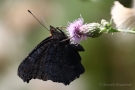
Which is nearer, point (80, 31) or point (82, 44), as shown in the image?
point (80, 31)

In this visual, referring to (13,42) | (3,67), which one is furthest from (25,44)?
(3,67)

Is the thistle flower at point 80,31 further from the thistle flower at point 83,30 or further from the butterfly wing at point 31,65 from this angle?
the butterfly wing at point 31,65

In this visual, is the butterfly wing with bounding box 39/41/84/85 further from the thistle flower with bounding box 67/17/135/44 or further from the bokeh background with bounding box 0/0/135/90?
the bokeh background with bounding box 0/0/135/90

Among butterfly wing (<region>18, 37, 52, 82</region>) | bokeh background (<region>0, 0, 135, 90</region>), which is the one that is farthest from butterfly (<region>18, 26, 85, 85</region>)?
bokeh background (<region>0, 0, 135, 90</region>)

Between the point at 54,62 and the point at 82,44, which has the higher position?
the point at 82,44

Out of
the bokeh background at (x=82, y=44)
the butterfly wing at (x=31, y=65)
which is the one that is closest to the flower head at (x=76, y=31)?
the butterfly wing at (x=31, y=65)

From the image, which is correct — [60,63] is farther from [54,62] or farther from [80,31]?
[80,31]

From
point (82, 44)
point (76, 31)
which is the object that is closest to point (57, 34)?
point (76, 31)
